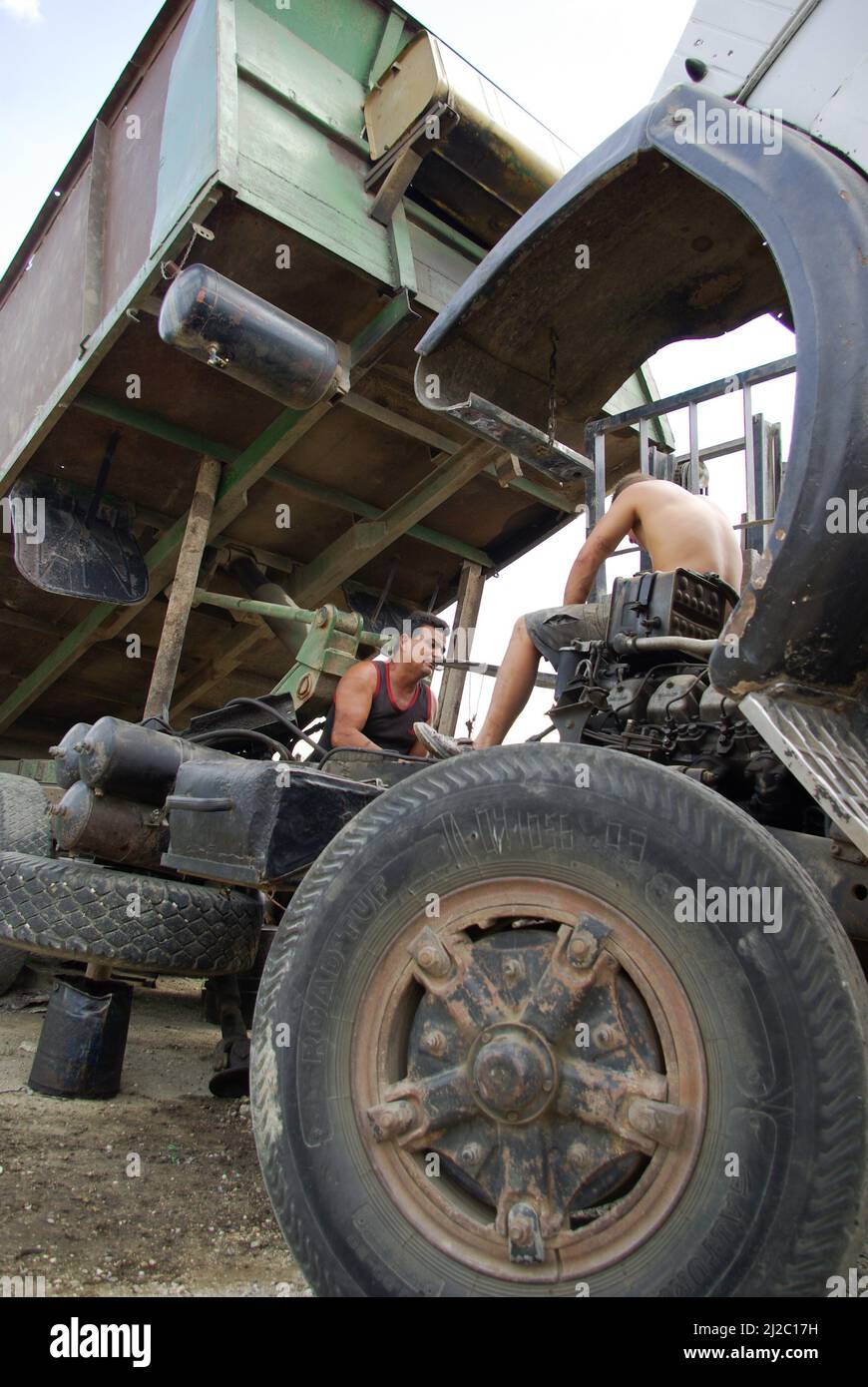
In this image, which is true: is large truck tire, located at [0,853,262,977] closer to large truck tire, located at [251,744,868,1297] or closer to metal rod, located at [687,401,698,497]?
large truck tire, located at [251,744,868,1297]

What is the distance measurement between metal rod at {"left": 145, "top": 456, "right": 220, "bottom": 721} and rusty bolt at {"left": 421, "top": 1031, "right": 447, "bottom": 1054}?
3.63 m

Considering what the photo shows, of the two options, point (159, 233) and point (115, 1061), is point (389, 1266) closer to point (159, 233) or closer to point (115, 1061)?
point (115, 1061)

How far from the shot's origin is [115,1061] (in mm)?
2928

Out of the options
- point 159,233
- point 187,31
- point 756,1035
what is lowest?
point 756,1035

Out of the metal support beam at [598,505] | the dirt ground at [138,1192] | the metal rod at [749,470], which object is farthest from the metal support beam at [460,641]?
the metal rod at [749,470]

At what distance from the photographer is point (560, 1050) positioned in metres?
1.25

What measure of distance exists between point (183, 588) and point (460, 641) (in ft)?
6.12

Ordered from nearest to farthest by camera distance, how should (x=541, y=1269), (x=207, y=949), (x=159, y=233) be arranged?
(x=541, y=1269) → (x=207, y=949) → (x=159, y=233)

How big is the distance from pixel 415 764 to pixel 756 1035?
1257 mm

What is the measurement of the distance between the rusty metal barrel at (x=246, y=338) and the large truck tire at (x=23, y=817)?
2.00m

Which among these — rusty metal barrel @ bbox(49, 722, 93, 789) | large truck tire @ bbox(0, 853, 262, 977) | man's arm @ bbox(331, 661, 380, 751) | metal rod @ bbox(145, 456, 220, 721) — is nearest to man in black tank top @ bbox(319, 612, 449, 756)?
man's arm @ bbox(331, 661, 380, 751)

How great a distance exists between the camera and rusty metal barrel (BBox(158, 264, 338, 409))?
4.04m

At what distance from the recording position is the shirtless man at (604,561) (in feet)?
7.31

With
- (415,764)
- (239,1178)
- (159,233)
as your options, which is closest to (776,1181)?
(415,764)
